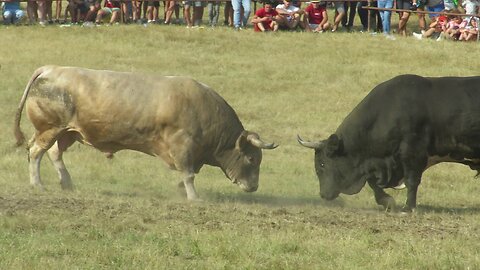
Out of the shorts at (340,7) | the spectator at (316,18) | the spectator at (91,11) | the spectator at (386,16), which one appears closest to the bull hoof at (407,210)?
A: the spectator at (386,16)

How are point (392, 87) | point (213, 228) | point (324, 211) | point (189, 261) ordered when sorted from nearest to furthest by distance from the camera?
1. point (189, 261)
2. point (213, 228)
3. point (324, 211)
4. point (392, 87)

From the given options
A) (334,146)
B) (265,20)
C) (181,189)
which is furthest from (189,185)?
(265,20)

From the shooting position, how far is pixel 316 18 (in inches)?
1189

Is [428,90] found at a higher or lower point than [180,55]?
higher

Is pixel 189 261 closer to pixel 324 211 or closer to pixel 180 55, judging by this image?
pixel 324 211

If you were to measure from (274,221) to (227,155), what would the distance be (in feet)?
9.98

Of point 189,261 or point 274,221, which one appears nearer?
point 189,261

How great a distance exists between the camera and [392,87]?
1488 cm

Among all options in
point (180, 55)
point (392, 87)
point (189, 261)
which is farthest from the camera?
point (180, 55)

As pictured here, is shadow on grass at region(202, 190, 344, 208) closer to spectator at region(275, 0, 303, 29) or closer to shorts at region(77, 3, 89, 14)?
spectator at region(275, 0, 303, 29)

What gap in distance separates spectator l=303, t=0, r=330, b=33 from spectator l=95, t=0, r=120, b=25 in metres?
4.74

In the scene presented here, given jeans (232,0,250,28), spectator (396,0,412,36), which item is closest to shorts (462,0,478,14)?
spectator (396,0,412,36)

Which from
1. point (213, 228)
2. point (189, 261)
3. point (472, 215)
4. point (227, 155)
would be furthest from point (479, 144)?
point (189, 261)

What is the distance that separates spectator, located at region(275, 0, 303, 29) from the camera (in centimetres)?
2923
